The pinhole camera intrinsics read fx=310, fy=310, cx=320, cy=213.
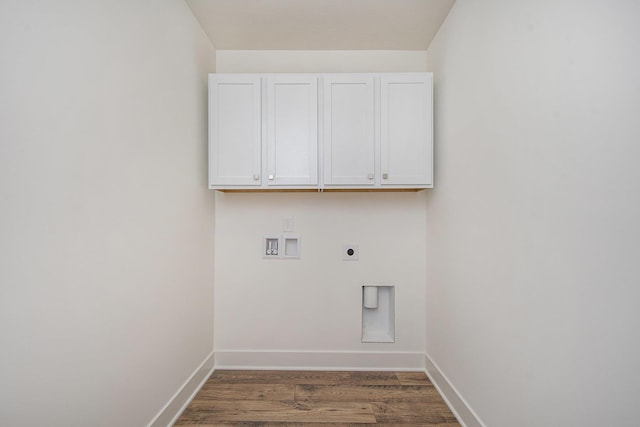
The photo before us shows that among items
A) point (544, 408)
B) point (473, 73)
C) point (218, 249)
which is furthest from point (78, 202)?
point (473, 73)

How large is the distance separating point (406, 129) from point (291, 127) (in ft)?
2.75

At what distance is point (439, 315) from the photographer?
228 cm

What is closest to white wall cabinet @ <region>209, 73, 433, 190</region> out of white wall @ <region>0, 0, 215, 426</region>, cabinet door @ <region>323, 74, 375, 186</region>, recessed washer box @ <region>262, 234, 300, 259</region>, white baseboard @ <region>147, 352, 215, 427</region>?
cabinet door @ <region>323, 74, 375, 186</region>

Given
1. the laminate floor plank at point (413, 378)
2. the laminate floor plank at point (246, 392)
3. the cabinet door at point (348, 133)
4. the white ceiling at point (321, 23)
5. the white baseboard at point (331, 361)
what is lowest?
the laminate floor plank at point (413, 378)

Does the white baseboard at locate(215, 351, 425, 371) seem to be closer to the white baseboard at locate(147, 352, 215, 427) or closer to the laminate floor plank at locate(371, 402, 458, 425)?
the white baseboard at locate(147, 352, 215, 427)

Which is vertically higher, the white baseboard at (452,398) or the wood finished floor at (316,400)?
the white baseboard at (452,398)

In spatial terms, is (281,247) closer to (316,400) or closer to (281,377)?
(281,377)

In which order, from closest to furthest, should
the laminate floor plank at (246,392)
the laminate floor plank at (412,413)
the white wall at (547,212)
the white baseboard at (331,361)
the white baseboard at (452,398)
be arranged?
the white wall at (547,212), the white baseboard at (452,398), the laminate floor plank at (412,413), the laminate floor plank at (246,392), the white baseboard at (331,361)

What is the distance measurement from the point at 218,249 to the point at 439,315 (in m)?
1.82

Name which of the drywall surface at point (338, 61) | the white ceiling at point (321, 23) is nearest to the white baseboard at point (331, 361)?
the drywall surface at point (338, 61)

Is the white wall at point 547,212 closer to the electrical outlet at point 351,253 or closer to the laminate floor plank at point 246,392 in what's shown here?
the electrical outlet at point 351,253

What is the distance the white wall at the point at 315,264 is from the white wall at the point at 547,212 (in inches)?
23.4

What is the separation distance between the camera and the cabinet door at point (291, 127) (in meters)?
2.25

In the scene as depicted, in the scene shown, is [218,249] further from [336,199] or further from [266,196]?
[336,199]
